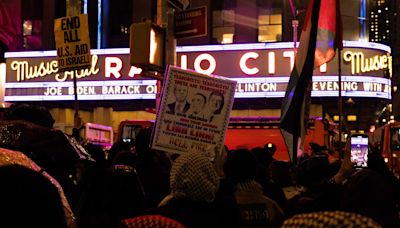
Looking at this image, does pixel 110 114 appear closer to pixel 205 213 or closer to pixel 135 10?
pixel 135 10

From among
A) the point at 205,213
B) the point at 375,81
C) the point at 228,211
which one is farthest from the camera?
the point at 375,81

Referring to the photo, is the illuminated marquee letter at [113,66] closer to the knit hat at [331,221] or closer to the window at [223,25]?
the window at [223,25]

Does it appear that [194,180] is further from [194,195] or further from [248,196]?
[248,196]

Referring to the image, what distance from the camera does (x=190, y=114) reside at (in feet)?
23.2

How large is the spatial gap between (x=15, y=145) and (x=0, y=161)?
1169mm

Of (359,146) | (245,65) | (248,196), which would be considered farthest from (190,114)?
(245,65)

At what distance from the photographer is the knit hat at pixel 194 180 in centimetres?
406

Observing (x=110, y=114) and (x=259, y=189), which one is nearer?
(x=259, y=189)

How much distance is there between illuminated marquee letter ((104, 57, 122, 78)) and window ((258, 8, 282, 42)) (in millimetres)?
7054

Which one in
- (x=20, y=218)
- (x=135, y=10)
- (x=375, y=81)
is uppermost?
(x=135, y=10)

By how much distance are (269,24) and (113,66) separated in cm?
797

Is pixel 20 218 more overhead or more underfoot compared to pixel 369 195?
more overhead

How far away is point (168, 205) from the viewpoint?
4.06m

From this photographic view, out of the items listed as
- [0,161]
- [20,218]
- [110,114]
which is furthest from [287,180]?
[110,114]
